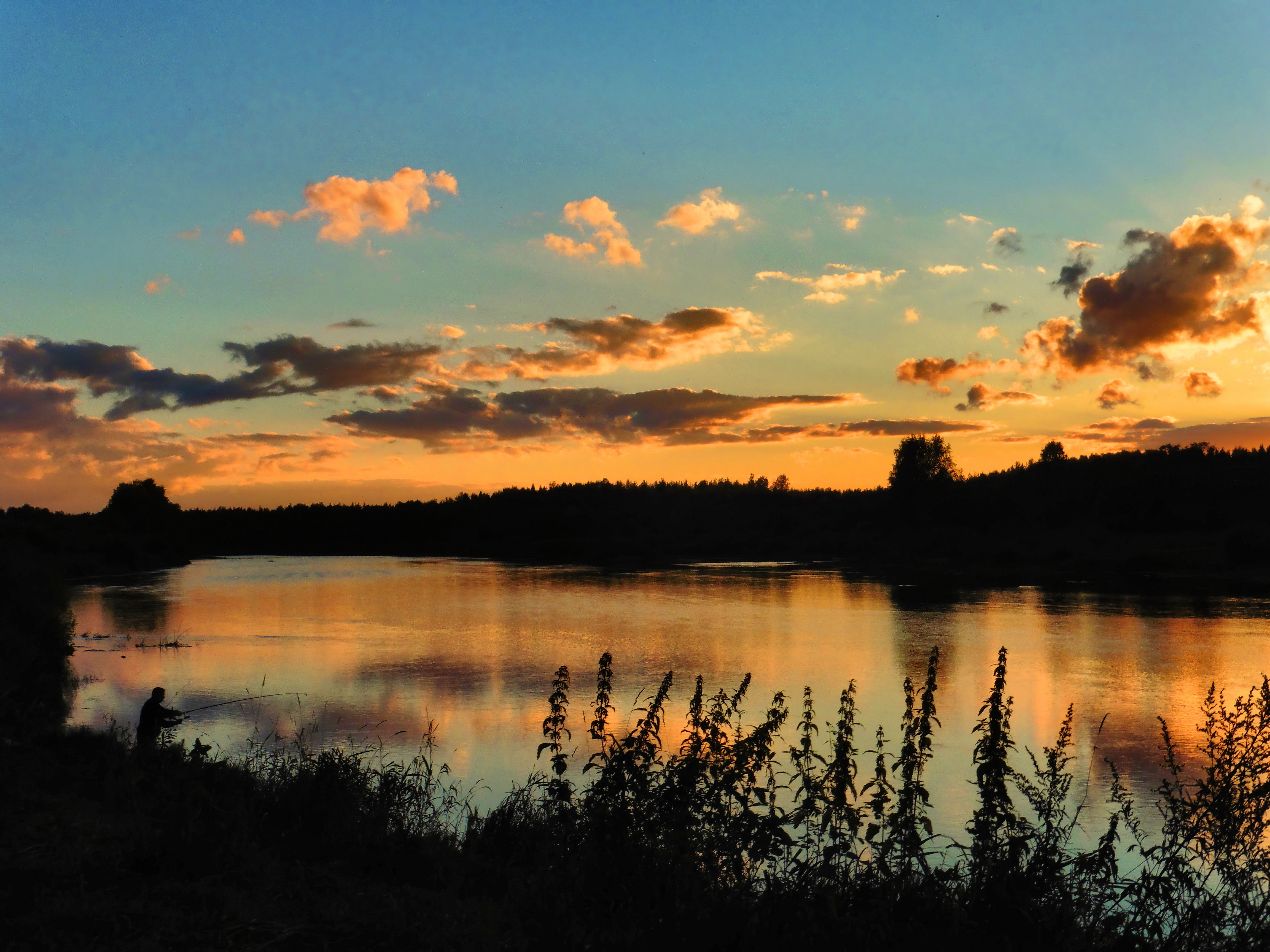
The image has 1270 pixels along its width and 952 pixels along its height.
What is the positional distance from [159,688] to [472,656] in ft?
47.9

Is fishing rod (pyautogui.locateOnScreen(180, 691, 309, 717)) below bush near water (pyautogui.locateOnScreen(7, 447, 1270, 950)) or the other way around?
below

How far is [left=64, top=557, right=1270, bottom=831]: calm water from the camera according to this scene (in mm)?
15633

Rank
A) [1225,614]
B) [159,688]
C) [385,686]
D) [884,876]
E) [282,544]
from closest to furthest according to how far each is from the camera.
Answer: [884,876] → [159,688] → [385,686] → [1225,614] → [282,544]

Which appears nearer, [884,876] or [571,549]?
[884,876]

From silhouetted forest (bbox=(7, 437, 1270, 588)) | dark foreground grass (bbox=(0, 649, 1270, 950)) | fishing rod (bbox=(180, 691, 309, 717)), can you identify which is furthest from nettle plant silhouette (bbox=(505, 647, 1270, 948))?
silhouetted forest (bbox=(7, 437, 1270, 588))

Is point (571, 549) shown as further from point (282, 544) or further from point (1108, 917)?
point (1108, 917)

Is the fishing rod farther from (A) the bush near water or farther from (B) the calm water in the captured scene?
(A) the bush near water

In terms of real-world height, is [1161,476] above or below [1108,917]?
Answer: above

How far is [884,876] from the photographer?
6.86m

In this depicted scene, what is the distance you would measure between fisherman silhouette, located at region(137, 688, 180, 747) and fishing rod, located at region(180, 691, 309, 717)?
1679 mm

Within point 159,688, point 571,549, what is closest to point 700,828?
point 159,688

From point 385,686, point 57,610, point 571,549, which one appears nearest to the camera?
point 385,686

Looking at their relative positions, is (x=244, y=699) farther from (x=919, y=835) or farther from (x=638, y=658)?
(x=919, y=835)

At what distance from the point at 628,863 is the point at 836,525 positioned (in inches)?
4135
